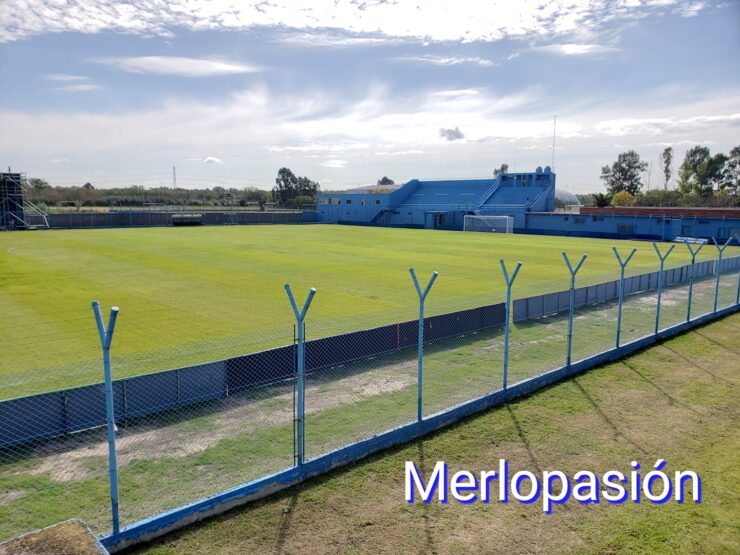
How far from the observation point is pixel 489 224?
73.0 m

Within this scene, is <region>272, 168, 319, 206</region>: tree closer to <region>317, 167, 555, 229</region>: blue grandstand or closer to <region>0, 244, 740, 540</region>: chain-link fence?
<region>317, 167, 555, 229</region>: blue grandstand

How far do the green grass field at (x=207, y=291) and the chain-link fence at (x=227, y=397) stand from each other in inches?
6.6

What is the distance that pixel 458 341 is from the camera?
15.8m

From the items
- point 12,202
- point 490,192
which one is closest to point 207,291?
point 12,202

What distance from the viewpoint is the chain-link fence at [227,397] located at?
784cm

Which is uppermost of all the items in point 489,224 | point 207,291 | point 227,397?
point 489,224

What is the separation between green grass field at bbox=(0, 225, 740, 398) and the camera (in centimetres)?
1467

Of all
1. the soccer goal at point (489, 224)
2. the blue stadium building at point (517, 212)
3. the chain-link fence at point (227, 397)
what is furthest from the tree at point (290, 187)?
the chain-link fence at point (227, 397)

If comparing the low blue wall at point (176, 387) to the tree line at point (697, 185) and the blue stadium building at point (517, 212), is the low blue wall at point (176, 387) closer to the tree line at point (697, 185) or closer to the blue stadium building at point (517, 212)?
the blue stadium building at point (517, 212)

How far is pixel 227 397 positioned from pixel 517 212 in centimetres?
6689

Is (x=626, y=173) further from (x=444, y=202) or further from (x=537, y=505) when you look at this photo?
(x=537, y=505)

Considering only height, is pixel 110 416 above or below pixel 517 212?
A: below

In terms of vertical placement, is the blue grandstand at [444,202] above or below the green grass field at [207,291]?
above

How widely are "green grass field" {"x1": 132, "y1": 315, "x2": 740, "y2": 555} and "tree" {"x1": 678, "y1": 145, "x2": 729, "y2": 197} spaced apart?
115 metres
